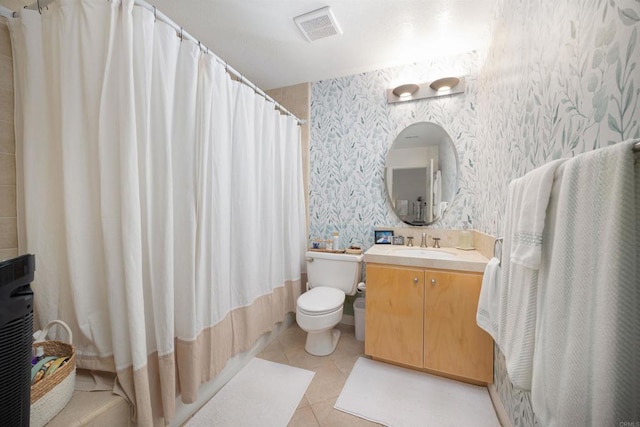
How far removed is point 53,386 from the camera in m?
0.80

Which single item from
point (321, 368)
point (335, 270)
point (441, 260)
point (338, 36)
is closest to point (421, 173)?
point (441, 260)

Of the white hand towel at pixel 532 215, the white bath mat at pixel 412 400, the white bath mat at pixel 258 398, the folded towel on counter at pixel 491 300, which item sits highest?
the white hand towel at pixel 532 215

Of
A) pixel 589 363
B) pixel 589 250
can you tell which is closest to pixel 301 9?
pixel 589 250

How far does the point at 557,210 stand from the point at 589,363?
0.36 metres

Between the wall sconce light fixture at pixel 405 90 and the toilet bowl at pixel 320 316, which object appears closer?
the toilet bowl at pixel 320 316

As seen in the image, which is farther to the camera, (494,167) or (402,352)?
(402,352)

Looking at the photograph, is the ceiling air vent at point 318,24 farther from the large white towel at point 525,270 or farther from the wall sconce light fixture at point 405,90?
the large white towel at point 525,270

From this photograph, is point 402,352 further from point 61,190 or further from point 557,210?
point 61,190

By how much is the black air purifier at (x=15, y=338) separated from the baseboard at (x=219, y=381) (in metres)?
0.87

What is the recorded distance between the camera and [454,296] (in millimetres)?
1449

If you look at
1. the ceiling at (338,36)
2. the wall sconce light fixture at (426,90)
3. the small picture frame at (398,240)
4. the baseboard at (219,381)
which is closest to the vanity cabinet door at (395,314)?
the small picture frame at (398,240)

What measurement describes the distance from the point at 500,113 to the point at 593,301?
4.16 ft

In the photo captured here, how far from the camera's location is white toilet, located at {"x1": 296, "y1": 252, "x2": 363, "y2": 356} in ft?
5.35

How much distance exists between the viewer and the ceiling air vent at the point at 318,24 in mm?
1508
